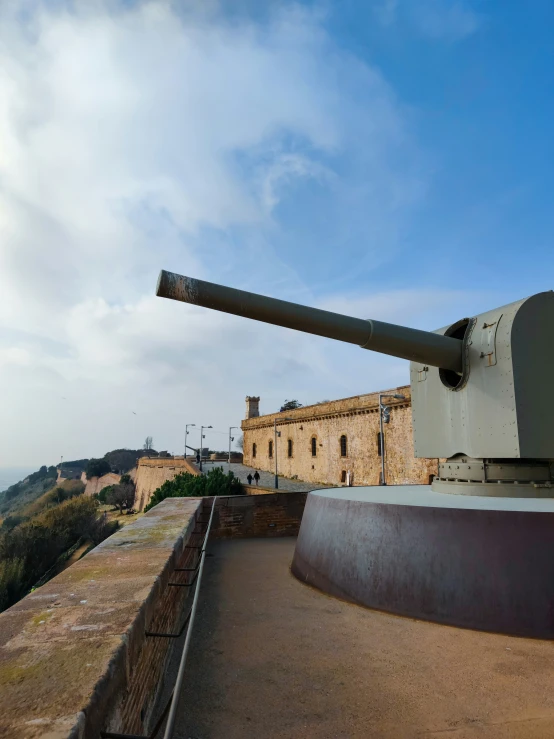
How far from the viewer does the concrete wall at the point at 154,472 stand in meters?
34.5

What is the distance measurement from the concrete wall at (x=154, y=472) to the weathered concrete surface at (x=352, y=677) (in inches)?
1113

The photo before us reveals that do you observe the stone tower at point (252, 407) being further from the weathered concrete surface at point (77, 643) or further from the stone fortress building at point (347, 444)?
the weathered concrete surface at point (77, 643)

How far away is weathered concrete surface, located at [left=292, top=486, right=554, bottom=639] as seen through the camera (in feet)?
11.1

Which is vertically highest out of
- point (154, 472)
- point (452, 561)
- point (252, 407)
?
point (252, 407)

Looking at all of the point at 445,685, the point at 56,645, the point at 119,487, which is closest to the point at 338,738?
the point at 445,685

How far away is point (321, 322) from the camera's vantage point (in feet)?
14.9

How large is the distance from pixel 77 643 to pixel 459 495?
3.79 metres

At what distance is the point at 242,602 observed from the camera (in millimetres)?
4164

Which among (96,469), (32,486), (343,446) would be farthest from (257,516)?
(32,486)

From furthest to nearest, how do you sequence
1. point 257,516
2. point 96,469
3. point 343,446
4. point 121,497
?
point 96,469, point 121,497, point 343,446, point 257,516

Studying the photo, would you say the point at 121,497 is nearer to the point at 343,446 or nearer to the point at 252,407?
the point at 252,407

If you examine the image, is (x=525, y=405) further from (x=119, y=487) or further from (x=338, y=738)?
(x=119, y=487)

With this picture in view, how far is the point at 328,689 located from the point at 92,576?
1.43 meters

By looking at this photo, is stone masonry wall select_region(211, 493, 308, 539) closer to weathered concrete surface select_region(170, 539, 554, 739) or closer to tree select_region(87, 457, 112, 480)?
weathered concrete surface select_region(170, 539, 554, 739)
